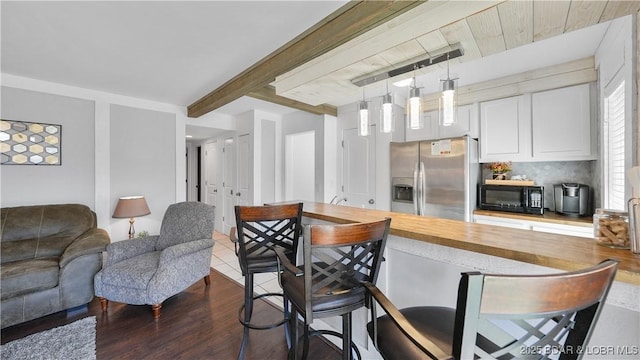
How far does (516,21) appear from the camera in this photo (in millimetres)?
1169

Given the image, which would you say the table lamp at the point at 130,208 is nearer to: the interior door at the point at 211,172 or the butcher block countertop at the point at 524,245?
the interior door at the point at 211,172

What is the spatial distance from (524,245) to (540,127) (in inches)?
91.5

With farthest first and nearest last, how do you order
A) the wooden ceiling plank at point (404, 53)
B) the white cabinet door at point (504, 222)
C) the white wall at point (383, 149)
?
the white wall at point (383, 149) < the white cabinet door at point (504, 222) < the wooden ceiling plank at point (404, 53)

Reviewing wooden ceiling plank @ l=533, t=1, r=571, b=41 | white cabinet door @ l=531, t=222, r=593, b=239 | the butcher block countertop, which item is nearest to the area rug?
the butcher block countertop

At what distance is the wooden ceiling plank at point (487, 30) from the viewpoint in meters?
1.13

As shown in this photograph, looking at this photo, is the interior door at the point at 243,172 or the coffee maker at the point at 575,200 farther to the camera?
the interior door at the point at 243,172

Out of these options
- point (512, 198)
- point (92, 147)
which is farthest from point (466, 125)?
point (92, 147)

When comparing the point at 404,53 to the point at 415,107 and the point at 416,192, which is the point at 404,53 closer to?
the point at 415,107

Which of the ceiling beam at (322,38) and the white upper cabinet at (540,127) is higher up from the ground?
the ceiling beam at (322,38)

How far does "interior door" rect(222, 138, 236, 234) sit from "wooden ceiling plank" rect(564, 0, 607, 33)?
458cm

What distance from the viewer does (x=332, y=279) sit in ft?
3.55

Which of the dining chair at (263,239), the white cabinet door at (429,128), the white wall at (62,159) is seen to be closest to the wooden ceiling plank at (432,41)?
the dining chair at (263,239)

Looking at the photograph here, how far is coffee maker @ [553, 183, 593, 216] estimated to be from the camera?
2.39 metres

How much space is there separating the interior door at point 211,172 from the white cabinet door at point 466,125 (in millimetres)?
4504
